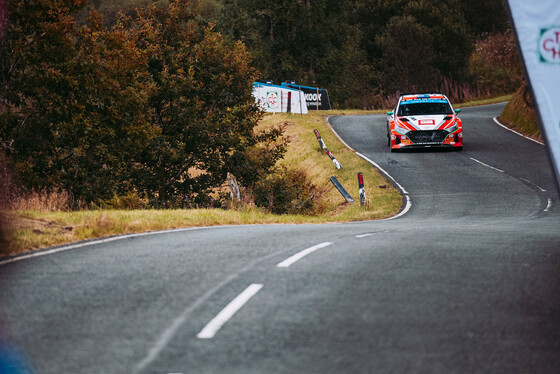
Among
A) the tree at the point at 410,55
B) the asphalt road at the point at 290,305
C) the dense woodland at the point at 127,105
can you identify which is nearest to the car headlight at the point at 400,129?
the dense woodland at the point at 127,105

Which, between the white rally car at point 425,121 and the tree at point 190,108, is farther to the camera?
the tree at point 190,108

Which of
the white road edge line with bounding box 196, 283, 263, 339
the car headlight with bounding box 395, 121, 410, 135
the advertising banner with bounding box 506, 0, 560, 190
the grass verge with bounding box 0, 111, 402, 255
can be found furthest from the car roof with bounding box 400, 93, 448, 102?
the white road edge line with bounding box 196, 283, 263, 339

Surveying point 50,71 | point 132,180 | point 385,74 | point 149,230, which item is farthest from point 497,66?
point 149,230

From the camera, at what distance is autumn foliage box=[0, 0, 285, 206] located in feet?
72.9

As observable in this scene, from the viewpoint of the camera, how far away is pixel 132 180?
2994cm

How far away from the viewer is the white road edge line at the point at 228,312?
5543mm

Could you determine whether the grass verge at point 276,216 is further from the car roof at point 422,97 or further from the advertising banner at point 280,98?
the car roof at point 422,97

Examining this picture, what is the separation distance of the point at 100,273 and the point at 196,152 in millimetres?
23713

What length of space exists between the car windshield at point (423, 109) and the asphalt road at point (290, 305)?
1752 cm

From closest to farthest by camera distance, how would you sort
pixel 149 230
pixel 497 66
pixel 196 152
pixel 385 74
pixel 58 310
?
pixel 58 310, pixel 149 230, pixel 196 152, pixel 497 66, pixel 385 74

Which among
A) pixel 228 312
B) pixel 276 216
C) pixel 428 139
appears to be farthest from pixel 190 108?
pixel 228 312

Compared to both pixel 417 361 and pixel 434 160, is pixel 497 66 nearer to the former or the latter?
pixel 434 160

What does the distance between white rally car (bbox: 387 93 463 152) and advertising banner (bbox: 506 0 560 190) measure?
21.1 meters

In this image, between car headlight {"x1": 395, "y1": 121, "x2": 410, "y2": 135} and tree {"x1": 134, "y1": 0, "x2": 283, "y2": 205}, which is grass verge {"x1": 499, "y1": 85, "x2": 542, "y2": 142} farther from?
tree {"x1": 134, "y1": 0, "x2": 283, "y2": 205}
